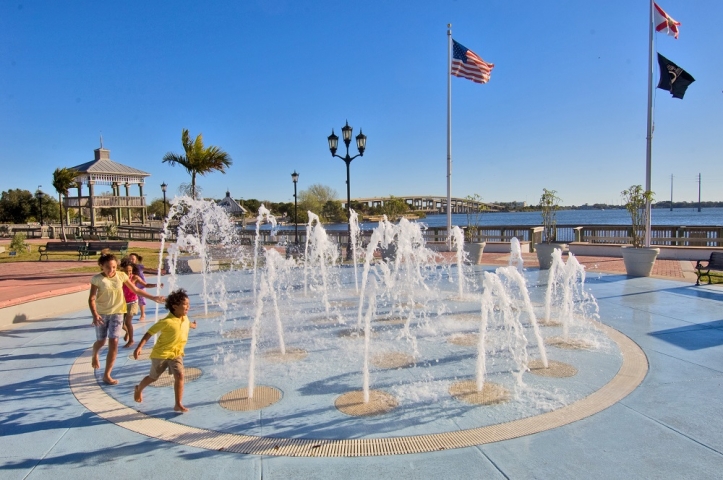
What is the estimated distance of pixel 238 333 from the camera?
7.29 m

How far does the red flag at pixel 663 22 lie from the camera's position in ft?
43.9

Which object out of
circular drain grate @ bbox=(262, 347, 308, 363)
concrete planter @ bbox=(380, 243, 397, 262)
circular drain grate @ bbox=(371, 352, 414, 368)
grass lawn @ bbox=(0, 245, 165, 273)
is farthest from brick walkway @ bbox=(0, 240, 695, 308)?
circular drain grate @ bbox=(371, 352, 414, 368)

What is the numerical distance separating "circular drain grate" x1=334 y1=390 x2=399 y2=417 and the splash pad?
0.05ft

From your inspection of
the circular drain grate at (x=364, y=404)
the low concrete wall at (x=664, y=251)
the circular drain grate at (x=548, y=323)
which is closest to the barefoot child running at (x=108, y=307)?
the circular drain grate at (x=364, y=404)

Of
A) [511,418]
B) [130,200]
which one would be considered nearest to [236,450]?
[511,418]

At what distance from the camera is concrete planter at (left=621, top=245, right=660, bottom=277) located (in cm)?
1248

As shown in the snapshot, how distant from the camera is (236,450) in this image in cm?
363

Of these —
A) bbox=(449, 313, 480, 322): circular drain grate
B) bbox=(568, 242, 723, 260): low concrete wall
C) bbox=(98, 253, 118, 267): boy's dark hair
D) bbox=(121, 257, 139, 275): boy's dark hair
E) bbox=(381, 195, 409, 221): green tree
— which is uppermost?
bbox=(381, 195, 409, 221): green tree

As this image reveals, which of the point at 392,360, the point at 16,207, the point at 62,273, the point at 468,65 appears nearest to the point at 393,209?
the point at 468,65

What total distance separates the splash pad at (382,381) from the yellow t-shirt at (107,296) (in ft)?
2.87

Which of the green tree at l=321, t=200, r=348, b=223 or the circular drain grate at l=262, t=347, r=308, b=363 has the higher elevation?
the green tree at l=321, t=200, r=348, b=223

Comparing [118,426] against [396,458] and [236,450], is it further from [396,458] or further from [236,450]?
[396,458]

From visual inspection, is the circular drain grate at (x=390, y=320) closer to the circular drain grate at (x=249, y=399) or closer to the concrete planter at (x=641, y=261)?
the circular drain grate at (x=249, y=399)

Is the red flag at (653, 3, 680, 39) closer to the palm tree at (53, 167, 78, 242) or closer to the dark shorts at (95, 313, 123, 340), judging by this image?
the dark shorts at (95, 313, 123, 340)
